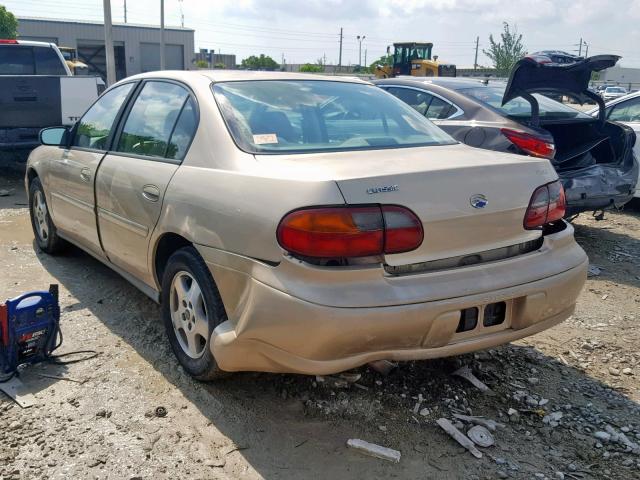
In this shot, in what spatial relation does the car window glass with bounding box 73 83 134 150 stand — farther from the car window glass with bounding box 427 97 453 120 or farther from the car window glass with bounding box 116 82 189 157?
the car window glass with bounding box 427 97 453 120

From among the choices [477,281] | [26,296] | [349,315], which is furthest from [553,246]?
[26,296]

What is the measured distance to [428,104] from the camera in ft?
21.0

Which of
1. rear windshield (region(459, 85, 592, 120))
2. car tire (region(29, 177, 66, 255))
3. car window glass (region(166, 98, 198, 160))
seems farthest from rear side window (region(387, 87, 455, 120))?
car tire (region(29, 177, 66, 255))

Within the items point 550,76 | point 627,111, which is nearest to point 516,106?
point 550,76

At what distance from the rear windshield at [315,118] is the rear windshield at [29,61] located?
8133mm

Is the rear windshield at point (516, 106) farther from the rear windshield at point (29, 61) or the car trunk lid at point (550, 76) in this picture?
the rear windshield at point (29, 61)

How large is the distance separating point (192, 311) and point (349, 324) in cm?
106

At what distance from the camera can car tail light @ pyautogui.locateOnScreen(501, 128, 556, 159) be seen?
17.8 feet

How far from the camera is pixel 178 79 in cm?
358

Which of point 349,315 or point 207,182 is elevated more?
point 207,182

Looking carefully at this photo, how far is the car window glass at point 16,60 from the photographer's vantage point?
32.6ft

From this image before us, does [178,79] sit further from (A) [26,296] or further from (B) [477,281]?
(B) [477,281]

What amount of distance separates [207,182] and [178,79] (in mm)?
975

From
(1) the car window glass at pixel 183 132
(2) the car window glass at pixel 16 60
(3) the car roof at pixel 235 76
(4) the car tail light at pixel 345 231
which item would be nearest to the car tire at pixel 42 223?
(3) the car roof at pixel 235 76
